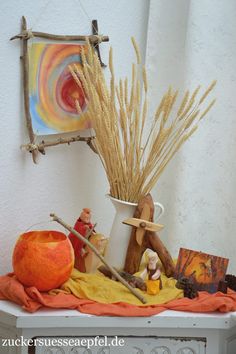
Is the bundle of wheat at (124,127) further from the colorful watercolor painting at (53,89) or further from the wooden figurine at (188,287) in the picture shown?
the wooden figurine at (188,287)

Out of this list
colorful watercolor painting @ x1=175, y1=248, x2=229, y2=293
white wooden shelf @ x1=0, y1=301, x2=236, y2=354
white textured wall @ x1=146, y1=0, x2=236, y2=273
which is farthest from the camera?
white textured wall @ x1=146, y1=0, x2=236, y2=273

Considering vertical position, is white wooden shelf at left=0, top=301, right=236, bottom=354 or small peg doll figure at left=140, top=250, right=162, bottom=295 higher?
small peg doll figure at left=140, top=250, right=162, bottom=295

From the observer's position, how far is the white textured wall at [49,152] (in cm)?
110

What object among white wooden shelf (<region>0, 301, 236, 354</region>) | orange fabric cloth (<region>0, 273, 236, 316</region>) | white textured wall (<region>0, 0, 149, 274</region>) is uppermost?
white textured wall (<region>0, 0, 149, 274</region>)

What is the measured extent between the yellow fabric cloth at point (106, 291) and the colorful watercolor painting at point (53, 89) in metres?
0.36

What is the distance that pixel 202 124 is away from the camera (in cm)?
128

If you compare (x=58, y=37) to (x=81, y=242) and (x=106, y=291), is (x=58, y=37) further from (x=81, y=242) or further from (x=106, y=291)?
(x=106, y=291)

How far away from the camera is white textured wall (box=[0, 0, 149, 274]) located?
1100 mm

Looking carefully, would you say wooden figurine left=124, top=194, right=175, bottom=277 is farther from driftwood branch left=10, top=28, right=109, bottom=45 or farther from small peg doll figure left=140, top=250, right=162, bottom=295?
driftwood branch left=10, top=28, right=109, bottom=45

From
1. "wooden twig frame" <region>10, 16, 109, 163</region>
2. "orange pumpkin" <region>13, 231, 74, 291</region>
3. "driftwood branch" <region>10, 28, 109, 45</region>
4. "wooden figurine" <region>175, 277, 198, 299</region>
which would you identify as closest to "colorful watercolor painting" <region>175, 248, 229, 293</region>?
"wooden figurine" <region>175, 277, 198, 299</region>

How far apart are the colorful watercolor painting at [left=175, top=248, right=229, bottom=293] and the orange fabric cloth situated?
0.05 metres

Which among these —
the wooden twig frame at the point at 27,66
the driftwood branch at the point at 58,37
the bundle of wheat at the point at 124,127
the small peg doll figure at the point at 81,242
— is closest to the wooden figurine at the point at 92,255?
the small peg doll figure at the point at 81,242

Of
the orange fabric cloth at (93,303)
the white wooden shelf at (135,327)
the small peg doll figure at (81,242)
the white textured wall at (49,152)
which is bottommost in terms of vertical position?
the white wooden shelf at (135,327)

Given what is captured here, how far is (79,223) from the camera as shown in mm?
1124
